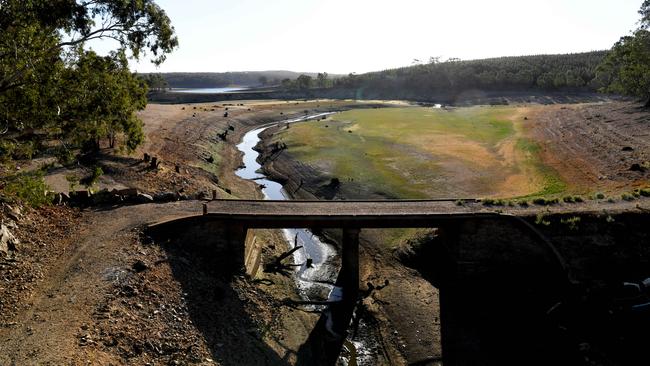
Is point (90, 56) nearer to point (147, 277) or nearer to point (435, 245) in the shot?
point (147, 277)

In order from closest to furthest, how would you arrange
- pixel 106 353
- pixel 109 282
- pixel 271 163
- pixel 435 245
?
pixel 106 353 → pixel 109 282 → pixel 435 245 → pixel 271 163

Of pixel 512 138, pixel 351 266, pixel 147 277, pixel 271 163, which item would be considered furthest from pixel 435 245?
pixel 512 138

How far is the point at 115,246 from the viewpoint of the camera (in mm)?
25953

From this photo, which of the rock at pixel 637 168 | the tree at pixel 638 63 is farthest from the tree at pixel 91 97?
the tree at pixel 638 63

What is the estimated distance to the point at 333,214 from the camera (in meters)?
30.1

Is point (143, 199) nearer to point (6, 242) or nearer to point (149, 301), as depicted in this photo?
point (6, 242)

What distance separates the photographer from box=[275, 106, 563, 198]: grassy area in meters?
49.3

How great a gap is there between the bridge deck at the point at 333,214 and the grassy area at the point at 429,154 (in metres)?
15.8

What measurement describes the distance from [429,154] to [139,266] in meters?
47.3

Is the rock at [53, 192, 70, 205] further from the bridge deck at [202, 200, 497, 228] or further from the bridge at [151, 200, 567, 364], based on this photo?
the bridge deck at [202, 200, 497, 228]

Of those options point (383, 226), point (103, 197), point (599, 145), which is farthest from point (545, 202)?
point (103, 197)

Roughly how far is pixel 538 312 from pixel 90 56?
97.5 ft

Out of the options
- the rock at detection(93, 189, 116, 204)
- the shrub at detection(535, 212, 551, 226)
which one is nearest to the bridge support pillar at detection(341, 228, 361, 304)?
the shrub at detection(535, 212, 551, 226)

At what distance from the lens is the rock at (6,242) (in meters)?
22.2
